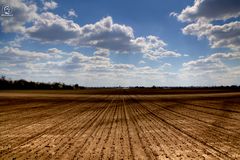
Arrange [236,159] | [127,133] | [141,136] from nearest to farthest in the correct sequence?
[236,159]
[141,136]
[127,133]

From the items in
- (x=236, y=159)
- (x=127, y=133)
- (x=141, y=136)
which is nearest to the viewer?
(x=236, y=159)

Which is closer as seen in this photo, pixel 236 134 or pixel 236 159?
pixel 236 159

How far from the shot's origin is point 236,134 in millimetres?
10602

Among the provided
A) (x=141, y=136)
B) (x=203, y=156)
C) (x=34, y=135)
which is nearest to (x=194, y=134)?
(x=141, y=136)

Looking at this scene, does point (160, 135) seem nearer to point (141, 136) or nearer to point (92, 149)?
point (141, 136)

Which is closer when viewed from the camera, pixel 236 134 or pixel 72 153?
pixel 72 153

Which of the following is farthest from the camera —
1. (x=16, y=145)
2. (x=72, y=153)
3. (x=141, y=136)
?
(x=141, y=136)

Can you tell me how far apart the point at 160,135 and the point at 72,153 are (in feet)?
14.3

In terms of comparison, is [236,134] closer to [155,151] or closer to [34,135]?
[155,151]

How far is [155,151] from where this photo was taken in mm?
8000

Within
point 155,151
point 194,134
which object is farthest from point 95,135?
point 194,134

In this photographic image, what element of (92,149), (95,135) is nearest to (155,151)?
(92,149)

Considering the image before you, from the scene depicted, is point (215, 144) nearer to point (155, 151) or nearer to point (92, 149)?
point (155, 151)

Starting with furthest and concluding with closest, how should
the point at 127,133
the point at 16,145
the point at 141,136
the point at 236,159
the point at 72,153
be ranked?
the point at 127,133, the point at 141,136, the point at 16,145, the point at 72,153, the point at 236,159
